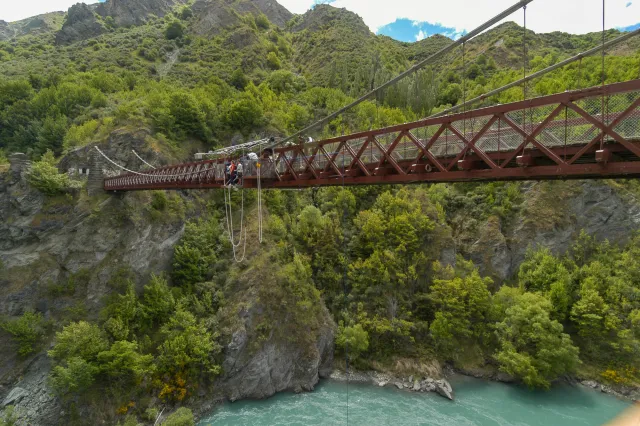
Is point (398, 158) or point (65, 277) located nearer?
point (398, 158)

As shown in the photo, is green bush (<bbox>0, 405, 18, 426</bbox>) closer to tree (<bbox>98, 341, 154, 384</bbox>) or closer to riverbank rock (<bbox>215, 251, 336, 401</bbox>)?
tree (<bbox>98, 341, 154, 384</bbox>)

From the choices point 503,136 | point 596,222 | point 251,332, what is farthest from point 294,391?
point 596,222

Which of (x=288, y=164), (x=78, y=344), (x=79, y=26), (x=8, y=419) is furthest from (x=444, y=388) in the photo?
(x=79, y=26)

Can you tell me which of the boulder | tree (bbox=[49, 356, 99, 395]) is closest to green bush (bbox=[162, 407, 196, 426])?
tree (bbox=[49, 356, 99, 395])

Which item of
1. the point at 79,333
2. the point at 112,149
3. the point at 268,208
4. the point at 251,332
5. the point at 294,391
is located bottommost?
the point at 294,391

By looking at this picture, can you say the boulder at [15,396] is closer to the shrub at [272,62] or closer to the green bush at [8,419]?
the green bush at [8,419]

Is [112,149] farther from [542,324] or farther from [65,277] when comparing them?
[542,324]

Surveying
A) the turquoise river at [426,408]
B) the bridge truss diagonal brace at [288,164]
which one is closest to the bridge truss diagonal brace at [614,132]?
the bridge truss diagonal brace at [288,164]
